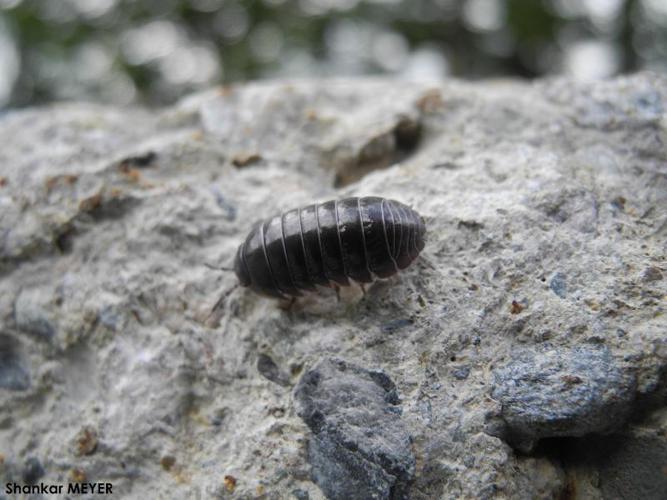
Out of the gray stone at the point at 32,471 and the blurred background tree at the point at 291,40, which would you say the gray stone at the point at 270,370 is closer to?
the gray stone at the point at 32,471

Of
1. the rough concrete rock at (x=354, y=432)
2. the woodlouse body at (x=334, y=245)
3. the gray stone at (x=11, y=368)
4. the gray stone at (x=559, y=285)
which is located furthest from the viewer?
the gray stone at (x=11, y=368)

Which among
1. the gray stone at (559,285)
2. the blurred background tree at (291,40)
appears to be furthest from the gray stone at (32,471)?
the blurred background tree at (291,40)

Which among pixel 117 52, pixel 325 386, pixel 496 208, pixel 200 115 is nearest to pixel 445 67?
pixel 117 52

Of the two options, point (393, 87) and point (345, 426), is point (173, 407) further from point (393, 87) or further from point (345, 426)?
point (393, 87)

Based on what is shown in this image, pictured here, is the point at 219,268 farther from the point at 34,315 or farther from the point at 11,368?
the point at 11,368

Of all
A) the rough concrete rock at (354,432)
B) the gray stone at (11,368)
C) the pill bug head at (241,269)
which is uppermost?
the pill bug head at (241,269)
